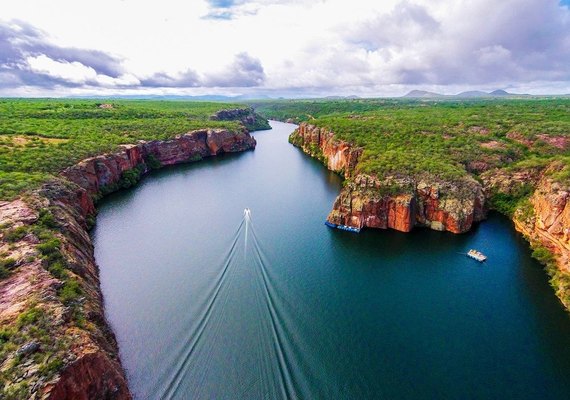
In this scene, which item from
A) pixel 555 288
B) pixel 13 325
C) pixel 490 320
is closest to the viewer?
pixel 13 325

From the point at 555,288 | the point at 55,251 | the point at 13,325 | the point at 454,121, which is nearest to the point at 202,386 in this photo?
the point at 13,325

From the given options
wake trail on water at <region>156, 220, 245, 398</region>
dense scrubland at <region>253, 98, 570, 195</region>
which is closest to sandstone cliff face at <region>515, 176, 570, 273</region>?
dense scrubland at <region>253, 98, 570, 195</region>

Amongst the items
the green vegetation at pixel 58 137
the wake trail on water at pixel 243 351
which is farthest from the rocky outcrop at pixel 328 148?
the wake trail on water at pixel 243 351

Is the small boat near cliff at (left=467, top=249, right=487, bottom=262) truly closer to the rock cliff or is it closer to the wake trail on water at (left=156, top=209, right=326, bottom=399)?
the rock cliff

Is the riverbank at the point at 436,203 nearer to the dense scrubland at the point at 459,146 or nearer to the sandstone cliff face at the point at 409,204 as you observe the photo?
the sandstone cliff face at the point at 409,204

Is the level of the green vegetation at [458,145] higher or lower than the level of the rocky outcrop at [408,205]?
higher

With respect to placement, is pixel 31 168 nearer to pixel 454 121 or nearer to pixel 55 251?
pixel 55 251

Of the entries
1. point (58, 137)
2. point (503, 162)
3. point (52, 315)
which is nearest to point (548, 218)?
point (503, 162)
